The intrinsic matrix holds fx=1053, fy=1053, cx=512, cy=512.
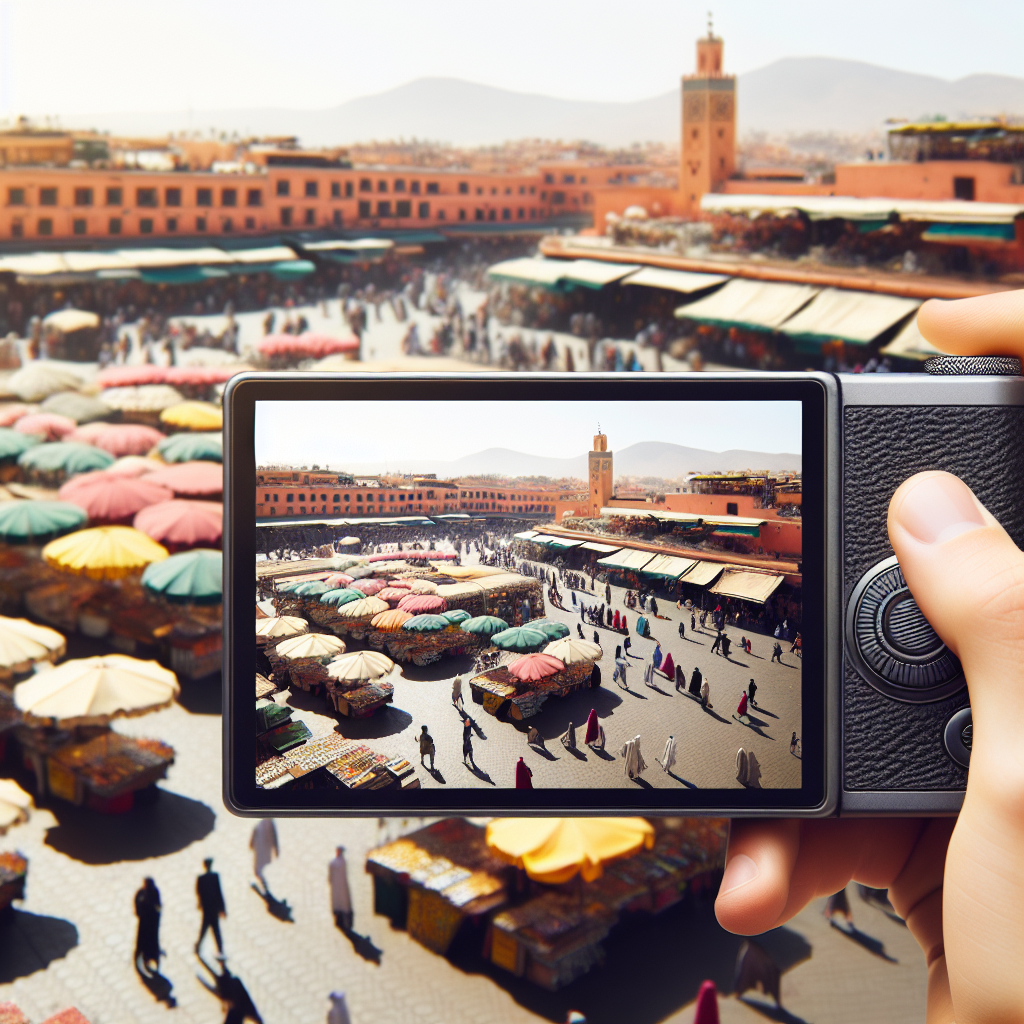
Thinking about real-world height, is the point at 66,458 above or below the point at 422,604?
below

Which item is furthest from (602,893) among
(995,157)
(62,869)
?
(995,157)

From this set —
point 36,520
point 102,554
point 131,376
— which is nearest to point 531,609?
point 102,554

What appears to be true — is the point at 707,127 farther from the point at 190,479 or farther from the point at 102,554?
the point at 102,554

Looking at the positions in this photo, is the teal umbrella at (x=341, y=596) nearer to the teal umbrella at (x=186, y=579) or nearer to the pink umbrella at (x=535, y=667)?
the pink umbrella at (x=535, y=667)

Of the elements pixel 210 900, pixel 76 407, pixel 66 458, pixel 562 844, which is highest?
pixel 76 407

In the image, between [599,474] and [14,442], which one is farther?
[14,442]

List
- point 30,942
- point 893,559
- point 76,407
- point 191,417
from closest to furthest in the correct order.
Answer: point 893,559 < point 30,942 < point 191,417 < point 76,407

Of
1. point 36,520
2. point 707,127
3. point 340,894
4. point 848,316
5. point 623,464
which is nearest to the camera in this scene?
point 623,464
